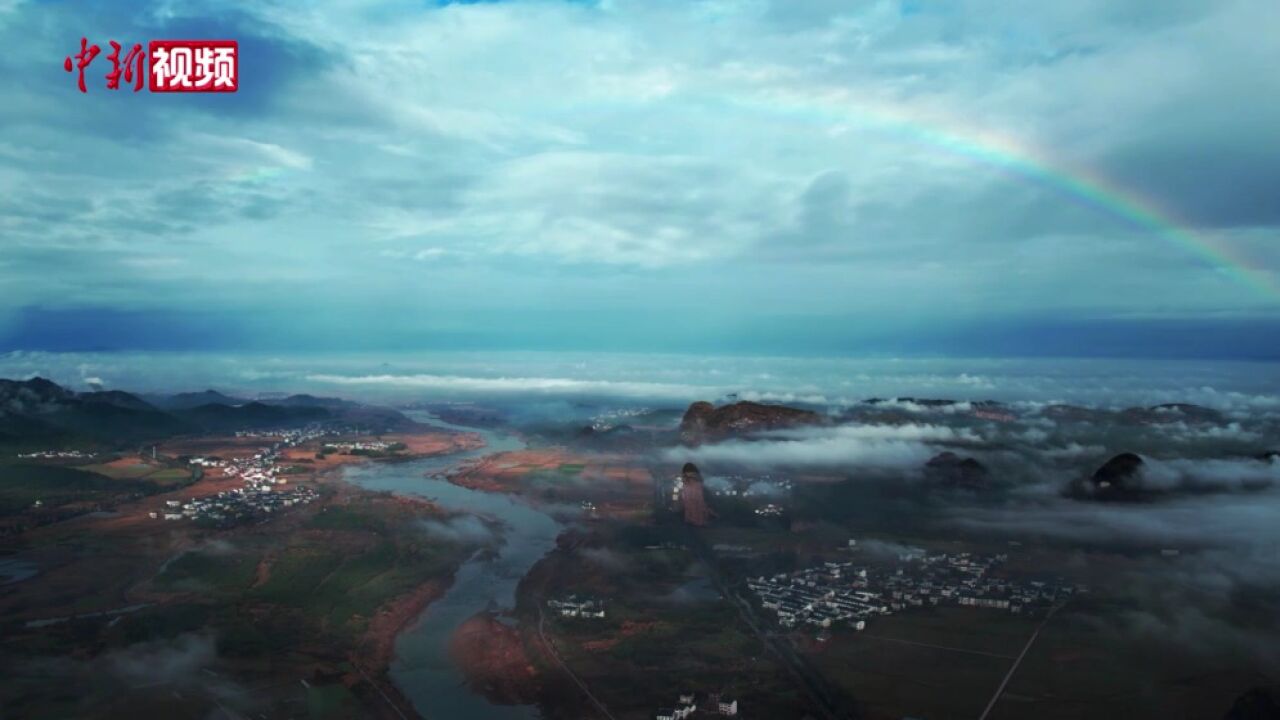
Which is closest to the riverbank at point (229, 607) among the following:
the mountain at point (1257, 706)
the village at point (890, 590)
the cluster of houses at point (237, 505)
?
the cluster of houses at point (237, 505)

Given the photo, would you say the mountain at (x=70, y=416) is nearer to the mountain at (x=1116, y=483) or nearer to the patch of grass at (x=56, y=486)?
the patch of grass at (x=56, y=486)

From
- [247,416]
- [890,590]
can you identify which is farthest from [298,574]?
[247,416]

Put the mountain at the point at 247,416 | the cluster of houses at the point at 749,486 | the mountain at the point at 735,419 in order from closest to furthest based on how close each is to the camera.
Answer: the cluster of houses at the point at 749,486 → the mountain at the point at 735,419 → the mountain at the point at 247,416

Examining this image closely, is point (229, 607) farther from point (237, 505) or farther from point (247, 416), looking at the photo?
→ point (247, 416)

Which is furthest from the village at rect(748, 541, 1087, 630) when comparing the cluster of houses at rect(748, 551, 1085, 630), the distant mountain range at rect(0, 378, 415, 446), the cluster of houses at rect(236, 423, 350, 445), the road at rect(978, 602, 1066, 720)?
the distant mountain range at rect(0, 378, 415, 446)

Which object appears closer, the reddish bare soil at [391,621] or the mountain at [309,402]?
the reddish bare soil at [391,621]

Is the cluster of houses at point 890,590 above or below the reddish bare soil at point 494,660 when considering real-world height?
above
